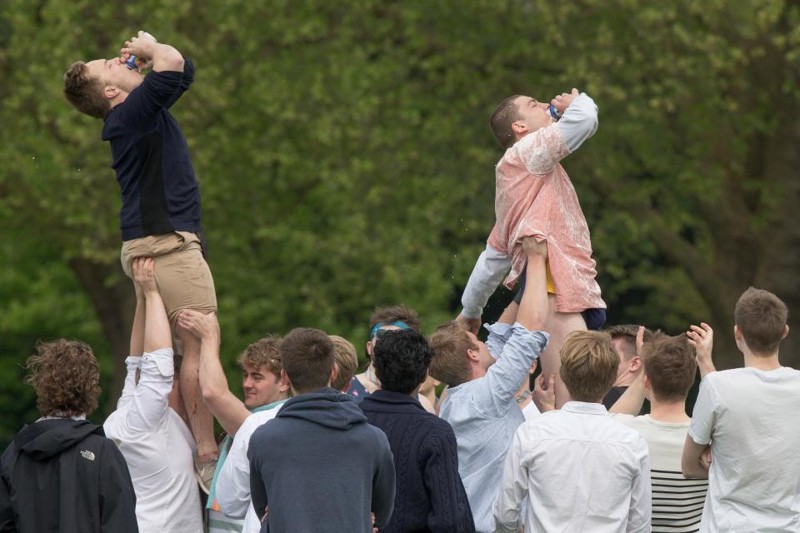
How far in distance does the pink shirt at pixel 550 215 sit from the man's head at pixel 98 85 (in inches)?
72.7

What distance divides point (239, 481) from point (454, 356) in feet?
3.77

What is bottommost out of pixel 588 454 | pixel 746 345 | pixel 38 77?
pixel 588 454

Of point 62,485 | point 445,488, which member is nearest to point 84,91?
point 62,485

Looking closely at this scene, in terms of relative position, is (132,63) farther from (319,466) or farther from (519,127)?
(319,466)

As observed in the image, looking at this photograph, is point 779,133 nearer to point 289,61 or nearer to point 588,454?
point 289,61

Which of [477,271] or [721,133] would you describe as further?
[721,133]

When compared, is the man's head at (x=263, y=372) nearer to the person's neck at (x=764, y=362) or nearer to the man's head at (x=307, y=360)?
the man's head at (x=307, y=360)

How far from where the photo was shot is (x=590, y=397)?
5633 millimetres

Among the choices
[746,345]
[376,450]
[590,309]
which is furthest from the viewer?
[590,309]

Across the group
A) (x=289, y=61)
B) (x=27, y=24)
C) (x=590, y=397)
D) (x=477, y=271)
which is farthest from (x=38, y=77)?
(x=590, y=397)

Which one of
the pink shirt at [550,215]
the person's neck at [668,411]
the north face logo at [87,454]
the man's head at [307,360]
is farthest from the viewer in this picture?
the pink shirt at [550,215]

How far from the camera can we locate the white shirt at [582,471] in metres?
5.52

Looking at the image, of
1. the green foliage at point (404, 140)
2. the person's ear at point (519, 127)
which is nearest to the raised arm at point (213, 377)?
the person's ear at point (519, 127)

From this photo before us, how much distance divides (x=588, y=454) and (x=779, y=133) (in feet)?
44.3
